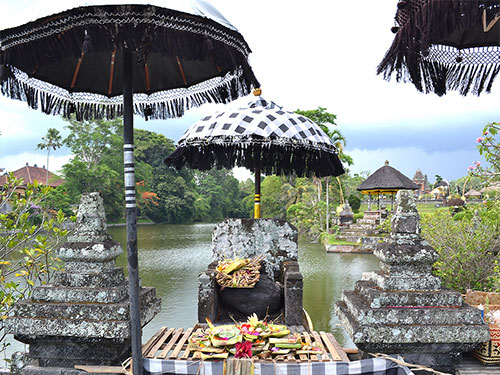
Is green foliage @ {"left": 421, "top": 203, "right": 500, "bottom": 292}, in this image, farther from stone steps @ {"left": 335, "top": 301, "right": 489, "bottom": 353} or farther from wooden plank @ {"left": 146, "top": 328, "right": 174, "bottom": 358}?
wooden plank @ {"left": 146, "top": 328, "right": 174, "bottom": 358}

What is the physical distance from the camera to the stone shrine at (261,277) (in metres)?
3.78

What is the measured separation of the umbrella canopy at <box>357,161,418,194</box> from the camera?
17688mm

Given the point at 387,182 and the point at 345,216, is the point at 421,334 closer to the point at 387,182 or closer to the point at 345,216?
the point at 387,182

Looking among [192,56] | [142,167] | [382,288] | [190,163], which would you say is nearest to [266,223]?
[190,163]

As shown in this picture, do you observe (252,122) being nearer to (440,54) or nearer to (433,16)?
(440,54)

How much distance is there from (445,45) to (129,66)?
92.5 inches

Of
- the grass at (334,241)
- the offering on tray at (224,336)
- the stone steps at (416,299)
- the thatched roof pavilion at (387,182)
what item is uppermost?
the thatched roof pavilion at (387,182)

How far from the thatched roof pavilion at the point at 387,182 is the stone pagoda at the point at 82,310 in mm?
16799

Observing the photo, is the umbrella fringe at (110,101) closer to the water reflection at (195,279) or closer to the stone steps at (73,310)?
the stone steps at (73,310)

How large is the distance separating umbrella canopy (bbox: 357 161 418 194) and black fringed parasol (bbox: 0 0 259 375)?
16.2 meters

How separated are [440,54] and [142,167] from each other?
107 ft

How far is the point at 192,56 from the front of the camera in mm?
1911

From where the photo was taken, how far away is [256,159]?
16.1 ft

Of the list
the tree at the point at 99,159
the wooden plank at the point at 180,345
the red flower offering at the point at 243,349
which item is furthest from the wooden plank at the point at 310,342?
the tree at the point at 99,159
